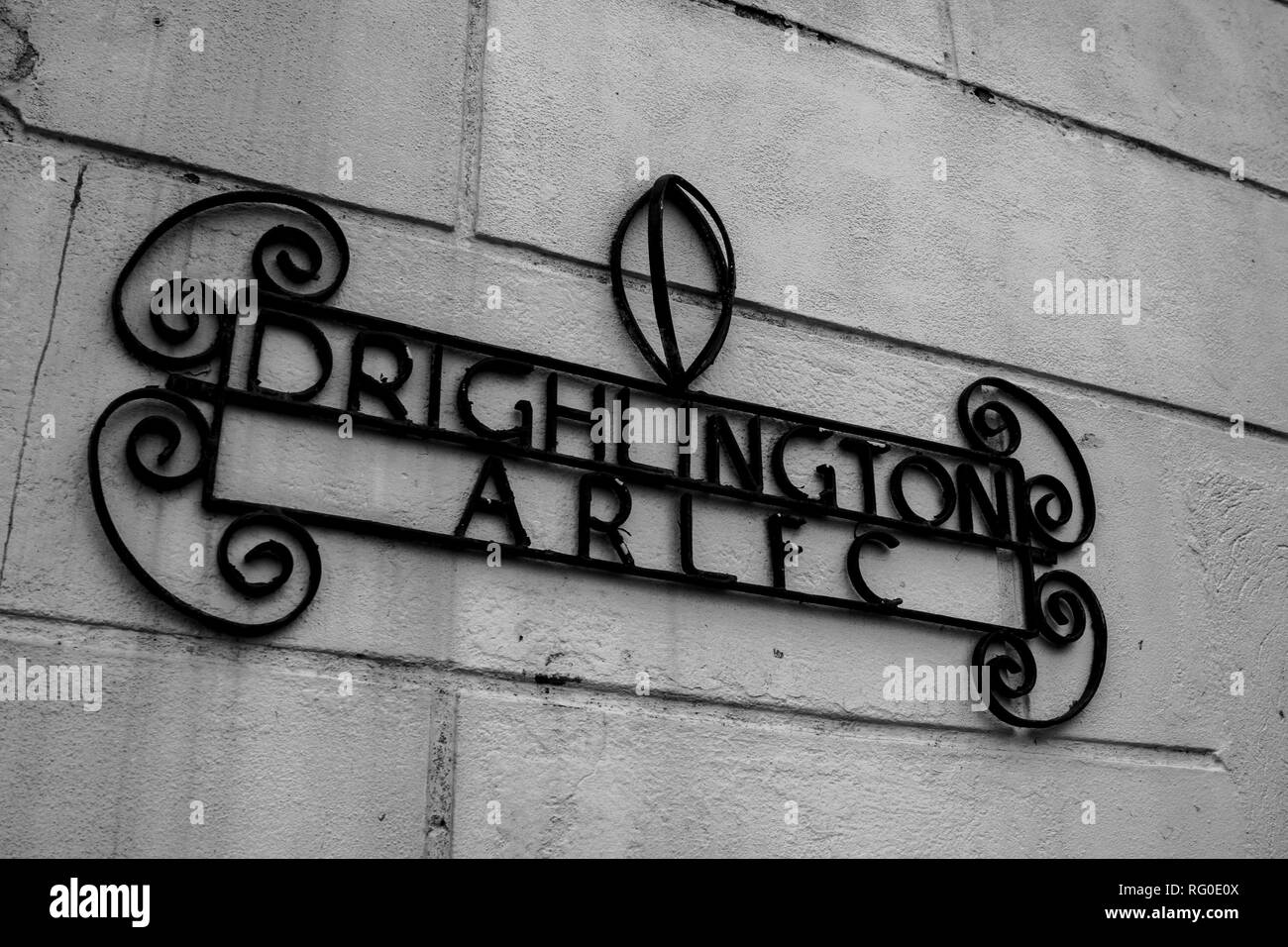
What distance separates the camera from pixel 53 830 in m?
1.71

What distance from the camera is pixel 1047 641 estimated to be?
2449 mm

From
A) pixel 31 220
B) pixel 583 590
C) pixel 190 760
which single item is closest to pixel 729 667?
pixel 583 590

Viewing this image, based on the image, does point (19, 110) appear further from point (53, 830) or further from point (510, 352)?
point (53, 830)

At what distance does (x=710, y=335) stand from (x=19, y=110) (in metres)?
1.10

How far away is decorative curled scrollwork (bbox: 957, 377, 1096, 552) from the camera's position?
8.29 ft

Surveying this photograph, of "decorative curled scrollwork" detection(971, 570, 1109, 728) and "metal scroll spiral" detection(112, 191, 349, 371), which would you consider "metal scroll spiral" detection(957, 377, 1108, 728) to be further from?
"metal scroll spiral" detection(112, 191, 349, 371)

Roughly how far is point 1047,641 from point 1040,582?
0.34ft

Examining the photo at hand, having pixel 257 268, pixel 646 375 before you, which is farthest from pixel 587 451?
pixel 257 268

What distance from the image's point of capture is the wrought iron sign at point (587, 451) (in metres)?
1.92

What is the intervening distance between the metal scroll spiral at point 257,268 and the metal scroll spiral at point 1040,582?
1.16 metres

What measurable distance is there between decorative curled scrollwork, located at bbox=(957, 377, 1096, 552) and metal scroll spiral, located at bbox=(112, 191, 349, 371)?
1.15m

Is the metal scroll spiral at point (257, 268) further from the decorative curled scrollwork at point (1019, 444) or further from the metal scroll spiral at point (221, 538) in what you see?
the decorative curled scrollwork at point (1019, 444)

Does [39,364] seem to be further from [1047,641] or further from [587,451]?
[1047,641]

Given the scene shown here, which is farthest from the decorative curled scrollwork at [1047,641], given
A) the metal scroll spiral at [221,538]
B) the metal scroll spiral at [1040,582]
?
the metal scroll spiral at [221,538]
